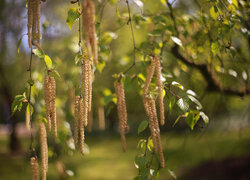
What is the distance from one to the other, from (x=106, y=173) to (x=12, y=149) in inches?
177

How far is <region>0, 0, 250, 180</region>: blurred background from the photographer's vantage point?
230cm

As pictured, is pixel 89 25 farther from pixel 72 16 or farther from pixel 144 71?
pixel 144 71

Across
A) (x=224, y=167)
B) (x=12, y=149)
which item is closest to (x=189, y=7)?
(x=224, y=167)

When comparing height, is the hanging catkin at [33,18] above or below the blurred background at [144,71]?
above

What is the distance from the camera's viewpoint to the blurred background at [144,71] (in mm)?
2303

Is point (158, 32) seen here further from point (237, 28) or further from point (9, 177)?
point (9, 177)

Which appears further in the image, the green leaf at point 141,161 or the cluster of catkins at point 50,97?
the green leaf at point 141,161

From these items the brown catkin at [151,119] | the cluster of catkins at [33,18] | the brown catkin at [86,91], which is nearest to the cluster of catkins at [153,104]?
the brown catkin at [151,119]

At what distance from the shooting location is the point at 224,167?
8.72m

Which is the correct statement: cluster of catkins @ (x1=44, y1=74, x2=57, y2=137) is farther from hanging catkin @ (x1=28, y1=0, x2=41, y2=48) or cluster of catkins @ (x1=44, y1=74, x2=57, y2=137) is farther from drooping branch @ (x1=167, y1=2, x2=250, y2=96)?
drooping branch @ (x1=167, y1=2, x2=250, y2=96)

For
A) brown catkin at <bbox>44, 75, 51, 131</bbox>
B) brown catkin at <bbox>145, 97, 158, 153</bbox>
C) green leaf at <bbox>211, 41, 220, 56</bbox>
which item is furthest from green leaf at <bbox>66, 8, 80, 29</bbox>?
green leaf at <bbox>211, 41, 220, 56</bbox>

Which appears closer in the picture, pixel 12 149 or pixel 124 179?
pixel 124 179

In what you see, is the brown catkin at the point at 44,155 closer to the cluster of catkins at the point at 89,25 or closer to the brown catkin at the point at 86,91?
the brown catkin at the point at 86,91

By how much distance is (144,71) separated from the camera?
7.57 feet
